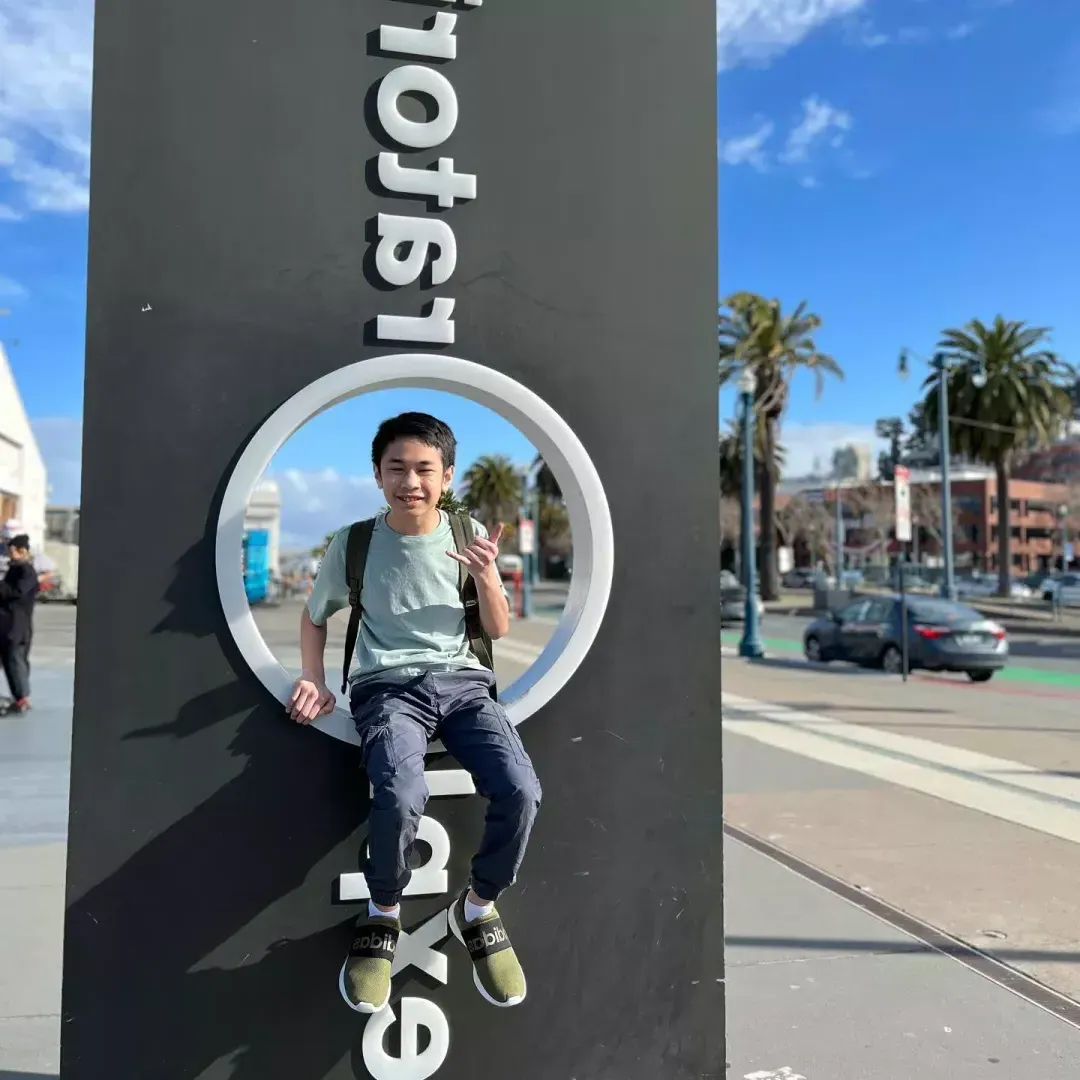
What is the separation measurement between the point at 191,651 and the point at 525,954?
4.00ft

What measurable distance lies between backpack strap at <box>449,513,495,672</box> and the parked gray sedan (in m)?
14.5

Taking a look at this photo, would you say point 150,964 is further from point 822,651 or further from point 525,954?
point 822,651

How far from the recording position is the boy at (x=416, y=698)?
244 centimetres

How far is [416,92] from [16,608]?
8.68m

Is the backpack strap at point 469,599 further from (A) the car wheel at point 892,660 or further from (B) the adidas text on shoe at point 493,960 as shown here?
(A) the car wheel at point 892,660

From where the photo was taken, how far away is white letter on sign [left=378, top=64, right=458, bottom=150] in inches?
111

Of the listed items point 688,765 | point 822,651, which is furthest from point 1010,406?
point 688,765

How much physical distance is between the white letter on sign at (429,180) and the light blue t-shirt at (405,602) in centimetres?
94

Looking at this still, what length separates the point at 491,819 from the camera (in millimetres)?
2535

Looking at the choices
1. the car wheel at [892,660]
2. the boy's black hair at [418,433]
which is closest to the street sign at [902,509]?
the car wheel at [892,660]

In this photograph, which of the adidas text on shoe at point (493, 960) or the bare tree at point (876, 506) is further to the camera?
the bare tree at point (876, 506)

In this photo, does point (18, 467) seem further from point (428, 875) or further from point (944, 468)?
point (428, 875)

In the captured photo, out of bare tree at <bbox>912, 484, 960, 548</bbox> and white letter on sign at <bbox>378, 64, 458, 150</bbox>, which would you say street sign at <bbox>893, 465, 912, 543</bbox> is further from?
A: bare tree at <bbox>912, 484, 960, 548</bbox>

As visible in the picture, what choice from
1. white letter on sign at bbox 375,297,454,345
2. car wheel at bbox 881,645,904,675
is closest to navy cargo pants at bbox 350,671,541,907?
white letter on sign at bbox 375,297,454,345
